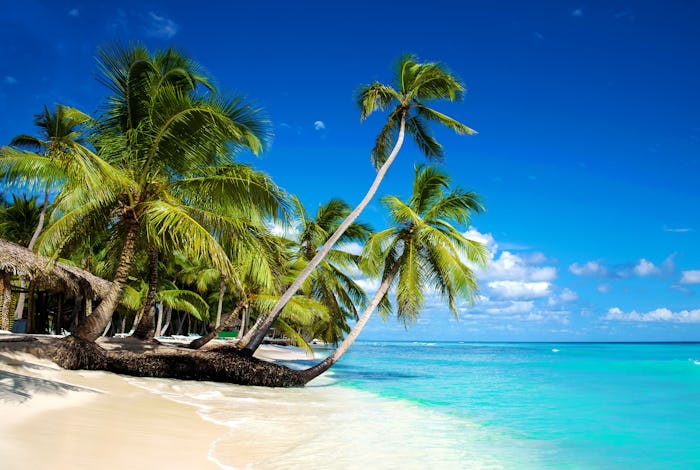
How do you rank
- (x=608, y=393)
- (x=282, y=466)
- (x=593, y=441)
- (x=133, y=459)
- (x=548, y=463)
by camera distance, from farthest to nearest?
(x=608, y=393) → (x=593, y=441) → (x=548, y=463) → (x=282, y=466) → (x=133, y=459)

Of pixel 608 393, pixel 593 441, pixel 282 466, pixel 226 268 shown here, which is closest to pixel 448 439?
pixel 593 441

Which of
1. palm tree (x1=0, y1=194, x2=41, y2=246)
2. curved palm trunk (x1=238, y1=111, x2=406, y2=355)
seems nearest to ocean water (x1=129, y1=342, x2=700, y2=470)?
curved palm trunk (x1=238, y1=111, x2=406, y2=355)

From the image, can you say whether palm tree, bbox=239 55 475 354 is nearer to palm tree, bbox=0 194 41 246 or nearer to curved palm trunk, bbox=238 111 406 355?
curved palm trunk, bbox=238 111 406 355

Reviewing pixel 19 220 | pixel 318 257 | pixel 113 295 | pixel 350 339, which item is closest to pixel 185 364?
pixel 113 295

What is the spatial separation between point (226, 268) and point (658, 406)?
38.4 feet

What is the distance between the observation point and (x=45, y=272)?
38.5 ft

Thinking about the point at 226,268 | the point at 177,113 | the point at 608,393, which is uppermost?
the point at 177,113

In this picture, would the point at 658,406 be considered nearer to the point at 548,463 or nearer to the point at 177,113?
the point at 548,463

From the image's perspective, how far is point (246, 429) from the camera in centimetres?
680

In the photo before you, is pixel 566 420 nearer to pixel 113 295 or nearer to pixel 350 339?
pixel 350 339

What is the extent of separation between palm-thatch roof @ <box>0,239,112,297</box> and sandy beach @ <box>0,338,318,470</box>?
4.07 metres

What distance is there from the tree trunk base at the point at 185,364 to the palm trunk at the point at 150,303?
6.80 feet

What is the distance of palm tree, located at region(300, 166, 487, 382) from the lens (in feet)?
45.2

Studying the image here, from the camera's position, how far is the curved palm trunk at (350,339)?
12922 mm
